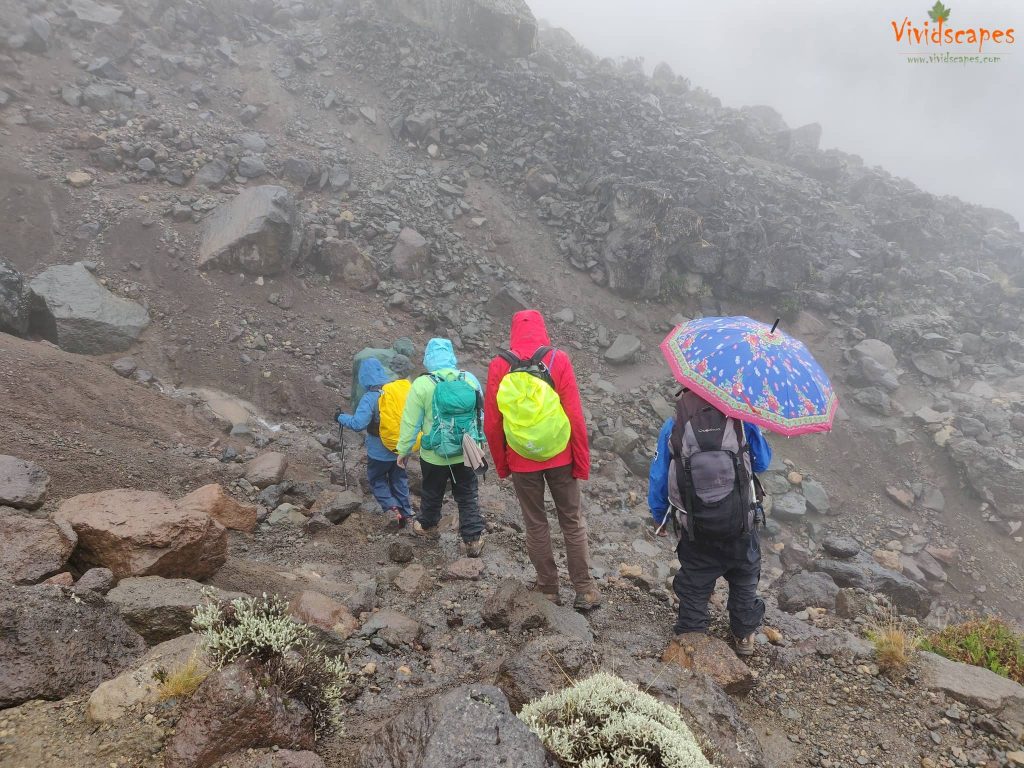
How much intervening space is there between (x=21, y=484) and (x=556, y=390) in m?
4.16

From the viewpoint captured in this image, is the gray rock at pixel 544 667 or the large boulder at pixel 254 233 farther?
the large boulder at pixel 254 233

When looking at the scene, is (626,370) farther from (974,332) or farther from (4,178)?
(4,178)

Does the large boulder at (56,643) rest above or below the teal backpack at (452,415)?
below

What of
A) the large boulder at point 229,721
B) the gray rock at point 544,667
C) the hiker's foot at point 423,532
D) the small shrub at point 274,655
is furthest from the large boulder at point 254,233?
the gray rock at point 544,667

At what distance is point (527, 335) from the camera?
390 centimetres

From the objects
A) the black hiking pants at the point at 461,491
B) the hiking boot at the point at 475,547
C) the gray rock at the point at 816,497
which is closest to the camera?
the black hiking pants at the point at 461,491

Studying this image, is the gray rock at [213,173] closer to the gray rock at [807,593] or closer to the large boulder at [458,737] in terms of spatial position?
the large boulder at [458,737]

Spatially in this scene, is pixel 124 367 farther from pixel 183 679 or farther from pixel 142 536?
pixel 183 679

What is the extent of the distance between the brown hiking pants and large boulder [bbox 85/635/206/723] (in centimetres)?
228

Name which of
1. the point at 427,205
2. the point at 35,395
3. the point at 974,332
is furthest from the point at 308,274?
the point at 974,332

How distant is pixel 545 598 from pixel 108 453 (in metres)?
4.78

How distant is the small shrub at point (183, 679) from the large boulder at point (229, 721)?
14cm

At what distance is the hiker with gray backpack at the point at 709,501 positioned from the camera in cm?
332

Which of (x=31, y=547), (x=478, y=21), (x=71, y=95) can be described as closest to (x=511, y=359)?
(x=31, y=547)
